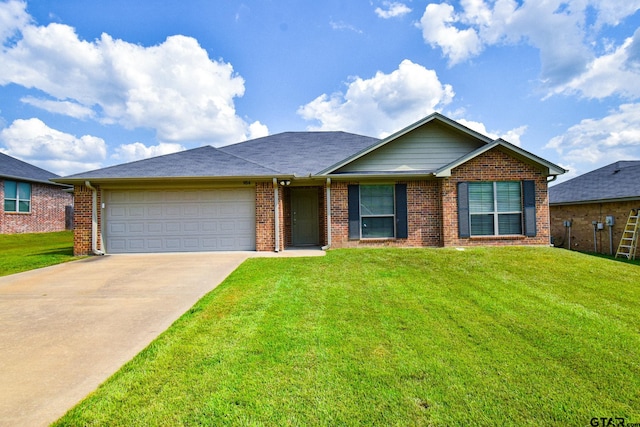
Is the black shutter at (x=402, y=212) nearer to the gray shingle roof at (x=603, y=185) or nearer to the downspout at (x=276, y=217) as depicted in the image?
the downspout at (x=276, y=217)

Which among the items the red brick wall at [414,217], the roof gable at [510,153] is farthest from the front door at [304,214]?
the roof gable at [510,153]

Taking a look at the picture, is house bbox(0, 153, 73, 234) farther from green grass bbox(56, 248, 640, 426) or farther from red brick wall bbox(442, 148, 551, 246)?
red brick wall bbox(442, 148, 551, 246)

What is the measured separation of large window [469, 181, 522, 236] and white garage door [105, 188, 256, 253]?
24.0 feet

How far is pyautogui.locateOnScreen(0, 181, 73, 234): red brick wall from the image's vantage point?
18562 mm

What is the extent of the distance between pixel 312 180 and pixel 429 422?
947 cm

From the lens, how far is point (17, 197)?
19.2 meters

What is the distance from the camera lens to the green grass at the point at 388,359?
2543 millimetres

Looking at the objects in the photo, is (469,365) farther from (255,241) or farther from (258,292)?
(255,241)

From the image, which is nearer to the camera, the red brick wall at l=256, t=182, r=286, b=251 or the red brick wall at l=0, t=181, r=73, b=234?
the red brick wall at l=256, t=182, r=286, b=251

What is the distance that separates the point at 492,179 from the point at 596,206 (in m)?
7.51

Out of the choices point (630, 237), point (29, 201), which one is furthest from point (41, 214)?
point (630, 237)

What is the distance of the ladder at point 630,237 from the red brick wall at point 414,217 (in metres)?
7.85

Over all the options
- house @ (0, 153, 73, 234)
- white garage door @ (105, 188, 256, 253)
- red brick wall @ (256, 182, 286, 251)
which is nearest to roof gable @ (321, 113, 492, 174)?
red brick wall @ (256, 182, 286, 251)

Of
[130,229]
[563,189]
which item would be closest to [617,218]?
[563,189]
